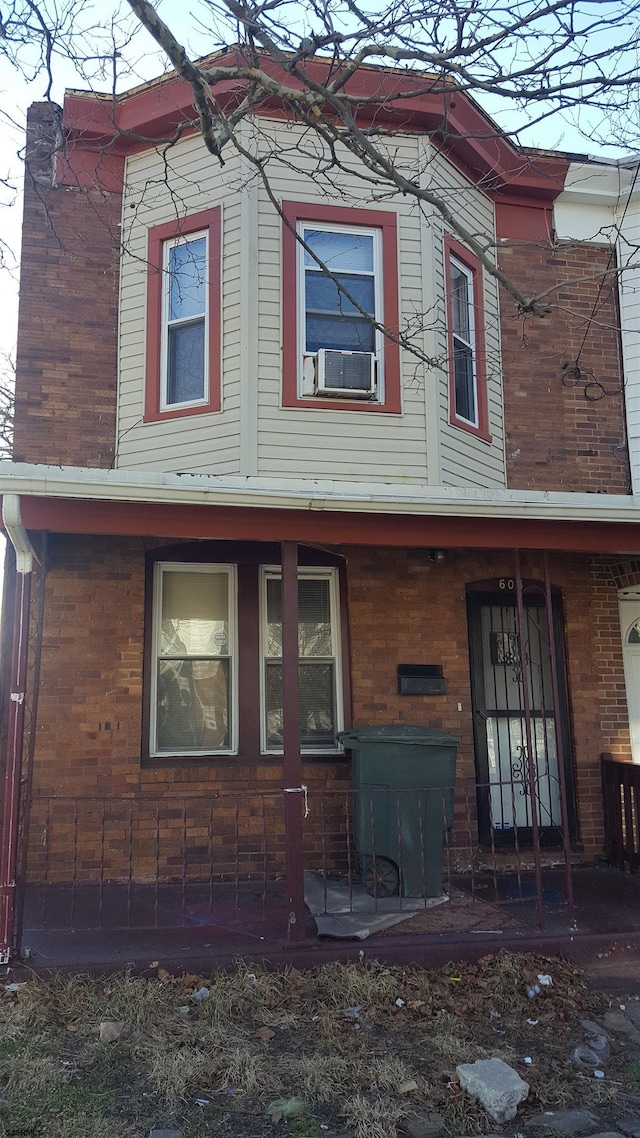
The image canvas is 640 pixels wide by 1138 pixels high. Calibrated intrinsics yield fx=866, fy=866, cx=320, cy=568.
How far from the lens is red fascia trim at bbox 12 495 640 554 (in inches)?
201

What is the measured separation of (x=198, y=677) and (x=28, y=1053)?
344 cm

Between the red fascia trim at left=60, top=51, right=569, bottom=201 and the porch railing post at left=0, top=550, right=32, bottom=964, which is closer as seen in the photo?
the porch railing post at left=0, top=550, right=32, bottom=964

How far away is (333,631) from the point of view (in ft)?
24.3

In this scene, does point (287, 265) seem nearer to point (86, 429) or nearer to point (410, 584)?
point (86, 429)

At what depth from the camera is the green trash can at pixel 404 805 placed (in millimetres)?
5926

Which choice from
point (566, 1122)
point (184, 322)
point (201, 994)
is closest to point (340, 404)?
point (184, 322)

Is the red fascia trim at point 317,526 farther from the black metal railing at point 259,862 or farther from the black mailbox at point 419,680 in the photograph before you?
the black mailbox at point 419,680

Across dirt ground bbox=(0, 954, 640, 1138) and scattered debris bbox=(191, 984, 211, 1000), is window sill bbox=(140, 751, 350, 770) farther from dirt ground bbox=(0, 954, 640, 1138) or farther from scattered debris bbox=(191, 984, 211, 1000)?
scattered debris bbox=(191, 984, 211, 1000)

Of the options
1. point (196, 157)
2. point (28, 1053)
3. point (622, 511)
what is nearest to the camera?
point (28, 1053)

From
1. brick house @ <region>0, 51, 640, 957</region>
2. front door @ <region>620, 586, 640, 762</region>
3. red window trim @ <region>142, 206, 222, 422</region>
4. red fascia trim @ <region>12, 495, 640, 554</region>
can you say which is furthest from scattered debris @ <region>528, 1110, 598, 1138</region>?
red window trim @ <region>142, 206, 222, 422</region>

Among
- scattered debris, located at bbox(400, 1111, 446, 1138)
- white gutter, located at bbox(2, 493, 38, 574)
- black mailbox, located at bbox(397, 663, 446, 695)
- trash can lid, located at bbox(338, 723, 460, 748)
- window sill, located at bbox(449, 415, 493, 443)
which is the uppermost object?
window sill, located at bbox(449, 415, 493, 443)

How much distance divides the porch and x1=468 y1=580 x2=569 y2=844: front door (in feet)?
0.52

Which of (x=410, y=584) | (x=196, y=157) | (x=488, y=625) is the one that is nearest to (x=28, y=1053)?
(x=410, y=584)

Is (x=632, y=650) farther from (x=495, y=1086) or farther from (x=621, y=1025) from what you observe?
(x=495, y=1086)
